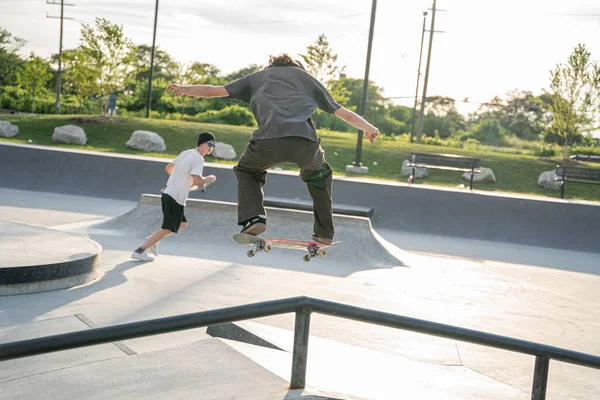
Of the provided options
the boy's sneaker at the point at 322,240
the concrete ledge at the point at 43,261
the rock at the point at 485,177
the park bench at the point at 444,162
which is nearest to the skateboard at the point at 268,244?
the boy's sneaker at the point at 322,240

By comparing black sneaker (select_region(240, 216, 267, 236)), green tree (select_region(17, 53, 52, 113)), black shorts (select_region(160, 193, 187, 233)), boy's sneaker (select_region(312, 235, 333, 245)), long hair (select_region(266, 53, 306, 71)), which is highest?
green tree (select_region(17, 53, 52, 113))

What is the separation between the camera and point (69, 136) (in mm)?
27500

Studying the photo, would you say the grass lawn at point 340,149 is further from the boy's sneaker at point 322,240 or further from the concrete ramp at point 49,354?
the concrete ramp at point 49,354

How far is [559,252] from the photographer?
1328cm

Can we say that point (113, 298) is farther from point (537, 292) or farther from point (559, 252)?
point (559, 252)

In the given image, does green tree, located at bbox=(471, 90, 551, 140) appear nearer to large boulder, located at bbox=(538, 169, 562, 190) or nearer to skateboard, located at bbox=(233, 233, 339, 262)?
large boulder, located at bbox=(538, 169, 562, 190)

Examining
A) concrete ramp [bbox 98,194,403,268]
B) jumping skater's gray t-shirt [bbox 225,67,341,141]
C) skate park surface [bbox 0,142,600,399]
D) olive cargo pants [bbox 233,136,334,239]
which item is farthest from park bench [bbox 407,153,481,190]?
jumping skater's gray t-shirt [bbox 225,67,341,141]

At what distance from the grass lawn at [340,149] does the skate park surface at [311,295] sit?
10518 millimetres

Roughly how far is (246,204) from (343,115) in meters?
1.01

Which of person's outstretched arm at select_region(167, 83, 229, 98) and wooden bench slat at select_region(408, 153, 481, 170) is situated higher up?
person's outstretched arm at select_region(167, 83, 229, 98)

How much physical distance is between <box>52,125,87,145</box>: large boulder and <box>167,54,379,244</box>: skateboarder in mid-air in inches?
953

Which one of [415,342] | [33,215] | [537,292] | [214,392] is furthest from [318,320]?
[33,215]

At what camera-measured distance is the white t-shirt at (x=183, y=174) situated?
27.3 ft

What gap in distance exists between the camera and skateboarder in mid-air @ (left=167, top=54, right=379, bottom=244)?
4.62m
